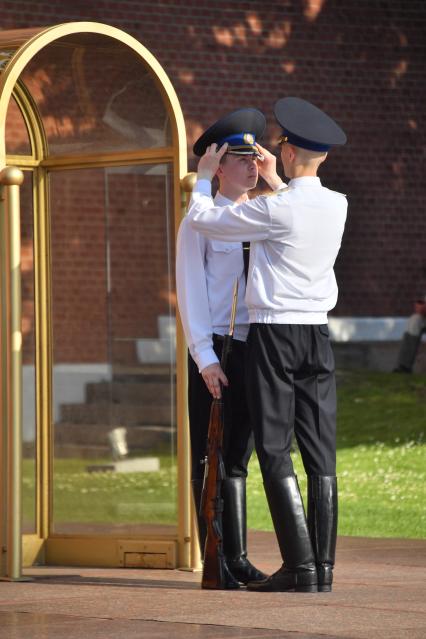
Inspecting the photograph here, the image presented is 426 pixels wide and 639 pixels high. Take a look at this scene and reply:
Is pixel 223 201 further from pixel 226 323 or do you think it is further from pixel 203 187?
pixel 226 323

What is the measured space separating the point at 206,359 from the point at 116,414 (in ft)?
4.31

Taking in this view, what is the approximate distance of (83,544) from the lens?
6801 mm

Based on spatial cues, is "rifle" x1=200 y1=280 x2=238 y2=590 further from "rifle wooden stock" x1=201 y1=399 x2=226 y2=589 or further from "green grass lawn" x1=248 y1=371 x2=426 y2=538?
"green grass lawn" x1=248 y1=371 x2=426 y2=538

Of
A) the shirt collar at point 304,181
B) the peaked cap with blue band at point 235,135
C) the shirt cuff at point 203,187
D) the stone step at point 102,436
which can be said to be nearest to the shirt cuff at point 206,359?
the shirt cuff at point 203,187

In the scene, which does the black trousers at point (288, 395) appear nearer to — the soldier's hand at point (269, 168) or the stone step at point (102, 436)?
the soldier's hand at point (269, 168)

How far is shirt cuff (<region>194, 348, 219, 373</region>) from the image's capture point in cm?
567

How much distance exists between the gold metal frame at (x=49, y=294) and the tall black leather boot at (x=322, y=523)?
1.03m

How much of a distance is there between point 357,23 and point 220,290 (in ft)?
40.4

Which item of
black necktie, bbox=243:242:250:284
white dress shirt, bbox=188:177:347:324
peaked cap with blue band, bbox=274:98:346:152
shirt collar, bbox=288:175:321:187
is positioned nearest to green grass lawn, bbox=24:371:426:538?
black necktie, bbox=243:242:250:284

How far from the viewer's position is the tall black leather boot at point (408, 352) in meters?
16.4

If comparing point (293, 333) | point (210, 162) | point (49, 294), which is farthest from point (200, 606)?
point (49, 294)

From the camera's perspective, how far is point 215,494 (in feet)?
18.5

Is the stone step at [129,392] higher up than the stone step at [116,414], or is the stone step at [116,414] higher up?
the stone step at [129,392]

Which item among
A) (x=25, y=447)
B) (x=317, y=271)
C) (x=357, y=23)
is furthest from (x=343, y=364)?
(x=317, y=271)
